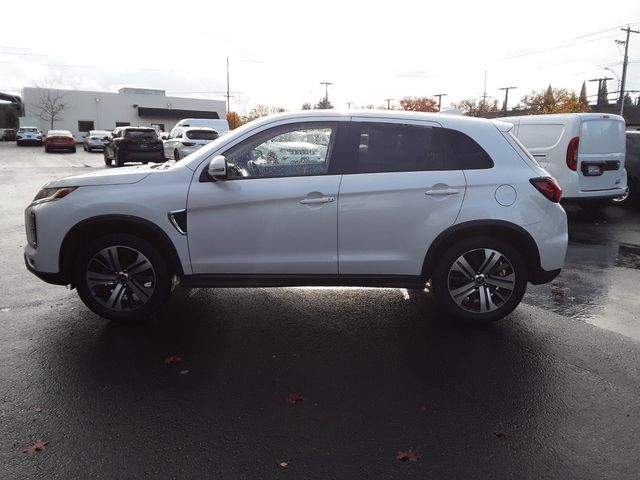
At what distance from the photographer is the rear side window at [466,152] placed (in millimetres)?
4727

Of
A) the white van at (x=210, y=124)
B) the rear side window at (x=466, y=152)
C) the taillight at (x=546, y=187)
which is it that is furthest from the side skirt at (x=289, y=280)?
the white van at (x=210, y=124)

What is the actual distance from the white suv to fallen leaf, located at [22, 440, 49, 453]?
1.82 m

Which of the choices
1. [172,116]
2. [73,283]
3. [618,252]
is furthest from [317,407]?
[172,116]

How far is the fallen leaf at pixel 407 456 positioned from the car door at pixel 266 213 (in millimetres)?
1994

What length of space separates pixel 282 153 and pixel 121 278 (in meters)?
1.78

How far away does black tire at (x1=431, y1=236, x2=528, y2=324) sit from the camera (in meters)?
4.73

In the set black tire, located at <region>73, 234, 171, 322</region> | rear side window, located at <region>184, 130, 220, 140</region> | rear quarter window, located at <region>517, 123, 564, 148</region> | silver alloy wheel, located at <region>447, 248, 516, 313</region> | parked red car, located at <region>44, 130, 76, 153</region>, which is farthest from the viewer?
parked red car, located at <region>44, 130, 76, 153</region>

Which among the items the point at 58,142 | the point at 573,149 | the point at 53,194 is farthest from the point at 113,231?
the point at 58,142

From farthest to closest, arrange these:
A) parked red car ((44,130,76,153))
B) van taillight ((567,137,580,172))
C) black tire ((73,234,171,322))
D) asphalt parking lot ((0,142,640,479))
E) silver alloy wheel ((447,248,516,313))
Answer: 1. parked red car ((44,130,76,153))
2. van taillight ((567,137,580,172))
3. silver alloy wheel ((447,248,516,313))
4. black tire ((73,234,171,322))
5. asphalt parking lot ((0,142,640,479))

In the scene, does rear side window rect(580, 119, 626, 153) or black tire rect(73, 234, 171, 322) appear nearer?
black tire rect(73, 234, 171, 322)

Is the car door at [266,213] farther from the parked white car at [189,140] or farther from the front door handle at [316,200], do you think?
the parked white car at [189,140]

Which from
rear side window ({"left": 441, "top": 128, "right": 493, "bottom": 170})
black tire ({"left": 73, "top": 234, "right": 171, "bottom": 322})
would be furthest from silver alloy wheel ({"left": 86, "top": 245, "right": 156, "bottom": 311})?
rear side window ({"left": 441, "top": 128, "right": 493, "bottom": 170})

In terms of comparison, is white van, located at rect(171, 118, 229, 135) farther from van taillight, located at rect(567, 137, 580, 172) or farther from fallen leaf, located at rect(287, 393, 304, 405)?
fallen leaf, located at rect(287, 393, 304, 405)

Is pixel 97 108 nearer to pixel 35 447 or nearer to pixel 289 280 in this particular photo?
pixel 289 280
